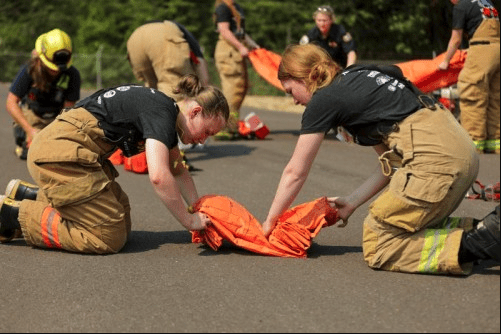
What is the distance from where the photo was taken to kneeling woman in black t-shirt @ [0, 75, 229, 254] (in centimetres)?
567

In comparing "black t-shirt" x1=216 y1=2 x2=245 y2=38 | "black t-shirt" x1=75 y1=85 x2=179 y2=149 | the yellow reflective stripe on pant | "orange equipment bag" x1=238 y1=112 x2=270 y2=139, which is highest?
"black t-shirt" x1=75 y1=85 x2=179 y2=149

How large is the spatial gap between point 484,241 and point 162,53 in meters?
6.37

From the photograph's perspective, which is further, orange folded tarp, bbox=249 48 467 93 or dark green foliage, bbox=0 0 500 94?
dark green foliage, bbox=0 0 500 94

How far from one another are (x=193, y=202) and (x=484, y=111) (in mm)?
6187

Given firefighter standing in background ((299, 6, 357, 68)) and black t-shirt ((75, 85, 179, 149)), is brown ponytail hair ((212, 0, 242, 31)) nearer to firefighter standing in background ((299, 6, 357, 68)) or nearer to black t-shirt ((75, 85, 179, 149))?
firefighter standing in background ((299, 6, 357, 68))

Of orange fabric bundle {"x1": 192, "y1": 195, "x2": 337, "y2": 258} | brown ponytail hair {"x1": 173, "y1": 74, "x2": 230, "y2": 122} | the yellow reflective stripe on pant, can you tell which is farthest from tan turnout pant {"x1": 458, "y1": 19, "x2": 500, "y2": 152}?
the yellow reflective stripe on pant

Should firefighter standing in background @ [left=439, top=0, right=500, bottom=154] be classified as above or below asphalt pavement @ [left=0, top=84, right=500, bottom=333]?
below

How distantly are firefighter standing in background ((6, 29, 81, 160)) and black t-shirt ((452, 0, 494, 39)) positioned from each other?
475cm

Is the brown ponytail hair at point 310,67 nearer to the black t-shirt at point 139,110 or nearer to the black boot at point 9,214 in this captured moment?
the black t-shirt at point 139,110

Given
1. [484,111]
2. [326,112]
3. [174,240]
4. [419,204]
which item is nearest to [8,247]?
[174,240]

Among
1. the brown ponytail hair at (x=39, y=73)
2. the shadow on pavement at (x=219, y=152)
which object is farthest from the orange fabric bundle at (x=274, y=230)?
the shadow on pavement at (x=219, y=152)

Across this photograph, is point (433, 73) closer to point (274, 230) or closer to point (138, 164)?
point (138, 164)

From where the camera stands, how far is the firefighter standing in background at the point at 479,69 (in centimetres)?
1102

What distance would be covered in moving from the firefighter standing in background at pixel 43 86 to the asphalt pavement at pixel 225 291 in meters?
2.47
